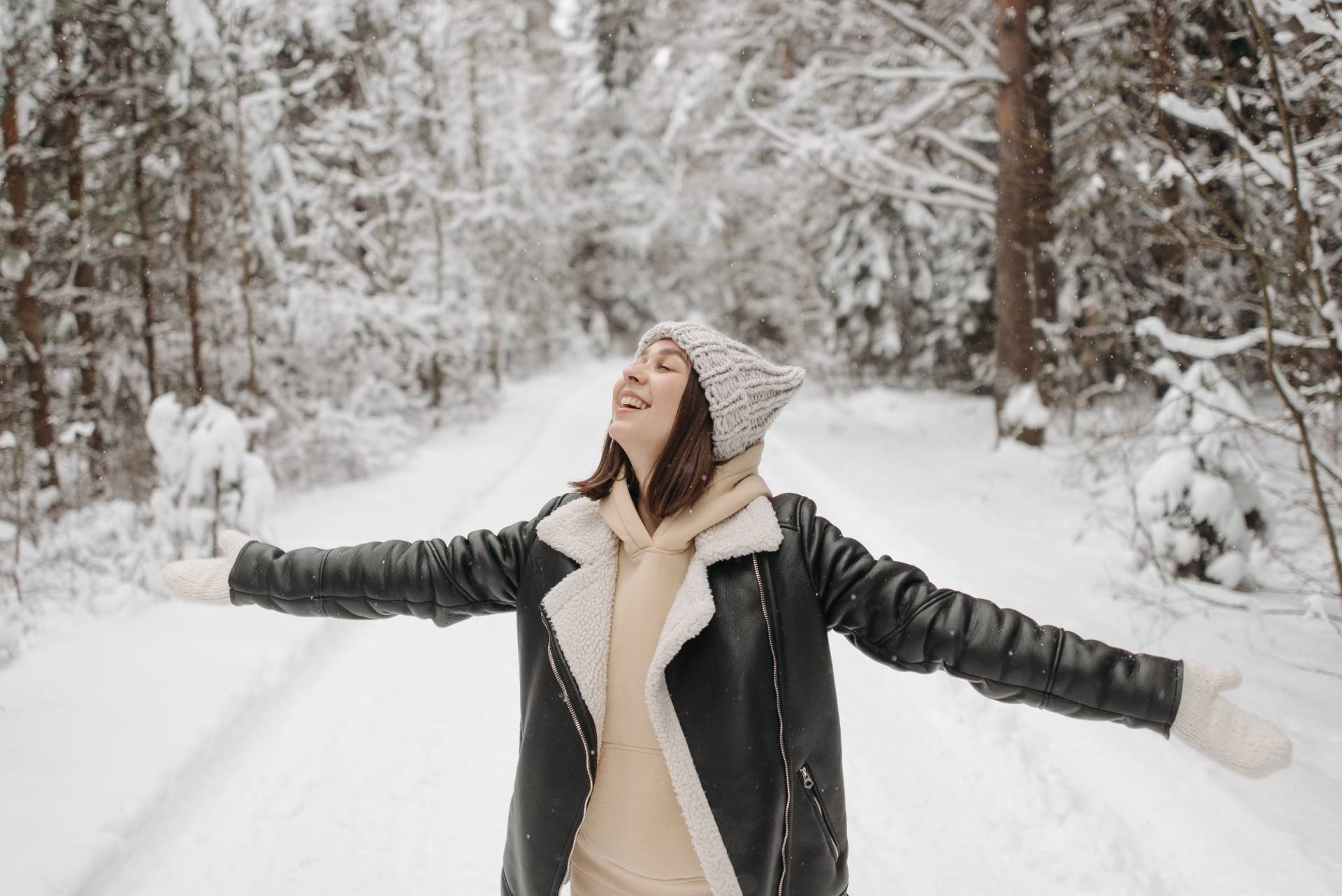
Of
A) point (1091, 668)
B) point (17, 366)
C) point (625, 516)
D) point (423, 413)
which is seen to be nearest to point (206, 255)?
point (17, 366)

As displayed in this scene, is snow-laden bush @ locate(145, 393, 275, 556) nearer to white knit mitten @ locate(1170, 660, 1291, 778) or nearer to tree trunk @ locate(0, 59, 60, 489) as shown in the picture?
tree trunk @ locate(0, 59, 60, 489)

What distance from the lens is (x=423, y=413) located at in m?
16.0

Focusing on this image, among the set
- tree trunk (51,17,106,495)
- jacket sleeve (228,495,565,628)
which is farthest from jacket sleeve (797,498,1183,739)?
tree trunk (51,17,106,495)

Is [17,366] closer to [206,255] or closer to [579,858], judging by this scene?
[206,255]

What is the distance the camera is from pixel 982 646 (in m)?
1.51

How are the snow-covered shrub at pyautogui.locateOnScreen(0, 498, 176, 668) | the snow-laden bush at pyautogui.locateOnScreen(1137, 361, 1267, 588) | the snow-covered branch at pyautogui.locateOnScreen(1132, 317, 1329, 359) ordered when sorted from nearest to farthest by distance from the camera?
the snow-covered branch at pyautogui.locateOnScreen(1132, 317, 1329, 359)
the snow-covered shrub at pyautogui.locateOnScreen(0, 498, 176, 668)
the snow-laden bush at pyautogui.locateOnScreen(1137, 361, 1267, 588)

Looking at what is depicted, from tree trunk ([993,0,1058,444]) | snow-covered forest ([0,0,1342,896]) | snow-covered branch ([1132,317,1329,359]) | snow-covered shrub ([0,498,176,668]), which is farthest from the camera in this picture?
tree trunk ([993,0,1058,444])

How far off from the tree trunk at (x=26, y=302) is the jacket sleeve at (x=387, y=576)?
22.8 ft

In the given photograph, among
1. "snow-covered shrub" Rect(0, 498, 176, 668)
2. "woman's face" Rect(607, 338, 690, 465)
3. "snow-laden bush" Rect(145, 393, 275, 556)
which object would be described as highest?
"woman's face" Rect(607, 338, 690, 465)

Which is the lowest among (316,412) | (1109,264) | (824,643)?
(316,412)

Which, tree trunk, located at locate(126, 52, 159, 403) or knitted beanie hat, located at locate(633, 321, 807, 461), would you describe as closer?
knitted beanie hat, located at locate(633, 321, 807, 461)

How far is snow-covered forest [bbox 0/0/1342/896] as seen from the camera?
137 inches

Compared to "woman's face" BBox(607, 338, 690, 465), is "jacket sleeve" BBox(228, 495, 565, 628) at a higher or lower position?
lower

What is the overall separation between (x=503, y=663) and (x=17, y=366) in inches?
289
